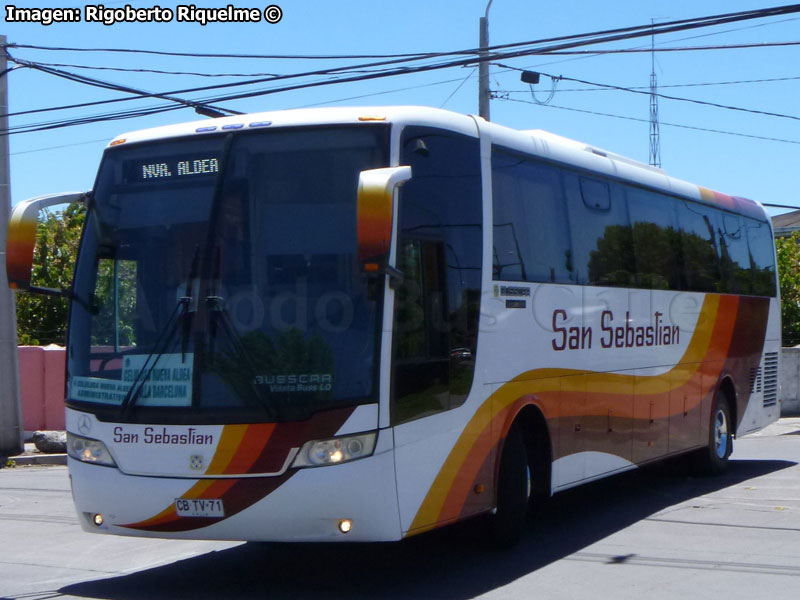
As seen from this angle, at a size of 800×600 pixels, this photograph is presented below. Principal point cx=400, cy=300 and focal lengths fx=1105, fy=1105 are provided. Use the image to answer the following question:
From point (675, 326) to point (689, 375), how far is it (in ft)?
2.64

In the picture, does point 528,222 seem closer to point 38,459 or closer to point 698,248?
point 698,248

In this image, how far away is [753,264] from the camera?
16.0 m

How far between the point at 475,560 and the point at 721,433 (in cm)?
685

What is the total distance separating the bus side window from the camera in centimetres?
764

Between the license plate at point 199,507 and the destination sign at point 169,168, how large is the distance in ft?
7.46

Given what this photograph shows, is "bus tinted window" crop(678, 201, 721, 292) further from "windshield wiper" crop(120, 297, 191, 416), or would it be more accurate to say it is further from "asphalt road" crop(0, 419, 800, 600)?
"windshield wiper" crop(120, 297, 191, 416)

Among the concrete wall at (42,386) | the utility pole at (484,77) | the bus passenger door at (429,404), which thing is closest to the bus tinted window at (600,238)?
the bus passenger door at (429,404)

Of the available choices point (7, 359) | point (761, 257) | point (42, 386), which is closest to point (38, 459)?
point (7, 359)

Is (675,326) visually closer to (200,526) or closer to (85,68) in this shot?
(200,526)

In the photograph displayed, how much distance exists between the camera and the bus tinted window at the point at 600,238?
34.6 ft

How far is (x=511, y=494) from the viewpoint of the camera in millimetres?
9109

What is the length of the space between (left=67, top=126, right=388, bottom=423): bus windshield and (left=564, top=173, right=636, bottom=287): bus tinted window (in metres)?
3.46

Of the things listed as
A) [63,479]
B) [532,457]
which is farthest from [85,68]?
[532,457]

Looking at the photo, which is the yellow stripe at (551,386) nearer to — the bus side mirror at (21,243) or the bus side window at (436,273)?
the bus side window at (436,273)
